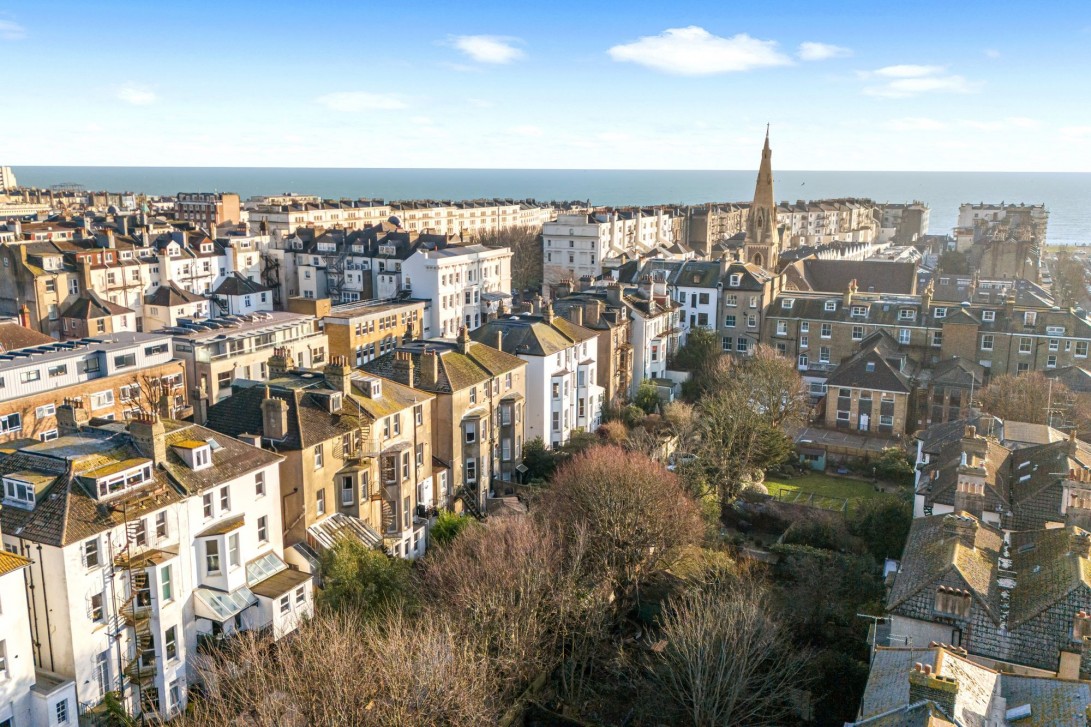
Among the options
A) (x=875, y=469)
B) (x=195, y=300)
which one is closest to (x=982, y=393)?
(x=875, y=469)

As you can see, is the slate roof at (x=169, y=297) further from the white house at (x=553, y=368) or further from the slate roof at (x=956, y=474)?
the slate roof at (x=956, y=474)

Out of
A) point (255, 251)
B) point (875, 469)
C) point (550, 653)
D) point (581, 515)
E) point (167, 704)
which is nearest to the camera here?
point (167, 704)

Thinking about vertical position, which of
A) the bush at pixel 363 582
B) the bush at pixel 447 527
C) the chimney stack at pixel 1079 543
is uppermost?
the chimney stack at pixel 1079 543

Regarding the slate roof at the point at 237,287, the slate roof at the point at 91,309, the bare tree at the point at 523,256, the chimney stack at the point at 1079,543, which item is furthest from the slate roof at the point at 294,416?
the bare tree at the point at 523,256

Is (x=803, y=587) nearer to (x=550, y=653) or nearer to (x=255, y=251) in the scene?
(x=550, y=653)

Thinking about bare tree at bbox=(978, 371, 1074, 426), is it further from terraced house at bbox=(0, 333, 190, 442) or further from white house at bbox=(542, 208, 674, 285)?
white house at bbox=(542, 208, 674, 285)

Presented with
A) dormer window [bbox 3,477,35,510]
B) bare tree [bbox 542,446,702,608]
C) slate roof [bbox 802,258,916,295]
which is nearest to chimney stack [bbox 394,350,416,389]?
bare tree [bbox 542,446,702,608]
